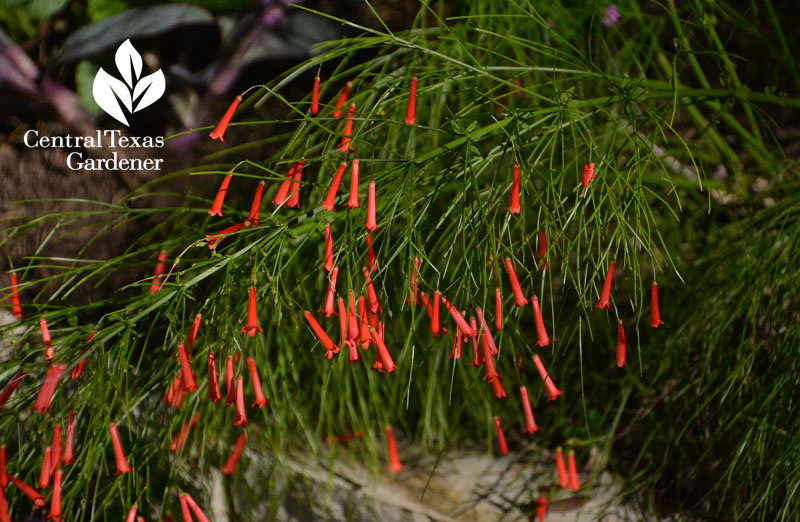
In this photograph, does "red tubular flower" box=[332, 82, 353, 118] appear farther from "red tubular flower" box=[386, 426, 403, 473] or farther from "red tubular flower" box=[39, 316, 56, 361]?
"red tubular flower" box=[386, 426, 403, 473]

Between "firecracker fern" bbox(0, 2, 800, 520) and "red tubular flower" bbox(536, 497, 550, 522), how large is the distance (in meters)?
0.15

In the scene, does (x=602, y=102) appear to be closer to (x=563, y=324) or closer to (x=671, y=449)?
(x=563, y=324)

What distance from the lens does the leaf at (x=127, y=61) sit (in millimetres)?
1622

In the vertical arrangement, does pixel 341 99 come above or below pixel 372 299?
above

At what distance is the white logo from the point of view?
5.33ft

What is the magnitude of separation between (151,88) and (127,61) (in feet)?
0.29

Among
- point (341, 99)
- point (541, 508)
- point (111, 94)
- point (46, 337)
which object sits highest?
point (111, 94)

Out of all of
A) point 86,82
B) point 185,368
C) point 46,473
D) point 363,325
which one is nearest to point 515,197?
point 363,325

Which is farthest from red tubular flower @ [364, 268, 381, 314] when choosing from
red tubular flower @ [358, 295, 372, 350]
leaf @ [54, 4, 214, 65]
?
leaf @ [54, 4, 214, 65]

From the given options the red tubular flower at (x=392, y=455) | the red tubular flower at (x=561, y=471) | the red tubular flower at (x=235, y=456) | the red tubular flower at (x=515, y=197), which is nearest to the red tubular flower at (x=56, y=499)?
the red tubular flower at (x=235, y=456)

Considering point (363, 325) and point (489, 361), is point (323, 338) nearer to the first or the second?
point (363, 325)

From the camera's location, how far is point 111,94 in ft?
5.37

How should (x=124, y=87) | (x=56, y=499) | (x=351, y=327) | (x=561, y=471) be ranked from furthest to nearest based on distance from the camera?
1. (x=124, y=87)
2. (x=561, y=471)
3. (x=56, y=499)
4. (x=351, y=327)

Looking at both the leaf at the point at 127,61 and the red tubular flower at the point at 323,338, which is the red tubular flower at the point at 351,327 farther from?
the leaf at the point at 127,61
